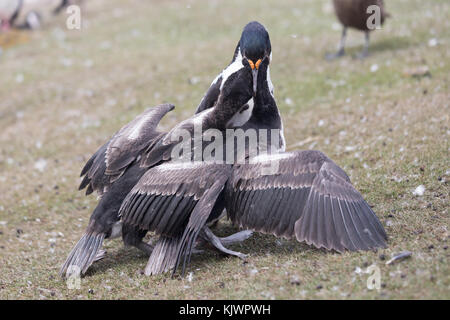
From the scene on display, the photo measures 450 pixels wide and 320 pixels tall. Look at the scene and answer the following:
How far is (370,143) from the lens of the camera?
917 centimetres

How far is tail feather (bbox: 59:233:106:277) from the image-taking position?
6668 mm

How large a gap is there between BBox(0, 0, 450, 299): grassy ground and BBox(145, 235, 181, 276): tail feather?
0.64 ft

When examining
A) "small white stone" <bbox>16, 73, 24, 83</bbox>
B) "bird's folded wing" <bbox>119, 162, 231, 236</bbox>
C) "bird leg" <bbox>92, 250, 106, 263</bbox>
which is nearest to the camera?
"bird's folded wing" <bbox>119, 162, 231, 236</bbox>

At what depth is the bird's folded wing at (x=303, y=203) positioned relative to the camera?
5.95m

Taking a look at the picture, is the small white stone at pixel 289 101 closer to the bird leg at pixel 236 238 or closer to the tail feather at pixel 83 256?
the bird leg at pixel 236 238

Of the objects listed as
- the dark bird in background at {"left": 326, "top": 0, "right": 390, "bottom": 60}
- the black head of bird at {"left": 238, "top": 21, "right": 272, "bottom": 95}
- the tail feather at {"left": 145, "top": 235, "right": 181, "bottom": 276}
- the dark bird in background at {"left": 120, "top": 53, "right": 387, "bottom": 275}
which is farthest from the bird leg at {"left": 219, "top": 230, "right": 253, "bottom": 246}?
the dark bird in background at {"left": 326, "top": 0, "right": 390, "bottom": 60}

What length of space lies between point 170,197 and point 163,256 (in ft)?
2.39

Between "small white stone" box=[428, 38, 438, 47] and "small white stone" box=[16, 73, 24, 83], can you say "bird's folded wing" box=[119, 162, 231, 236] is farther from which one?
"small white stone" box=[16, 73, 24, 83]

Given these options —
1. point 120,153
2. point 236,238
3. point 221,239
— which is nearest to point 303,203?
point 236,238

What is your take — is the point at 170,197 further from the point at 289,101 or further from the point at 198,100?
the point at 198,100

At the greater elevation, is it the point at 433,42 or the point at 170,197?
the point at 433,42

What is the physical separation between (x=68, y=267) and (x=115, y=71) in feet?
31.9

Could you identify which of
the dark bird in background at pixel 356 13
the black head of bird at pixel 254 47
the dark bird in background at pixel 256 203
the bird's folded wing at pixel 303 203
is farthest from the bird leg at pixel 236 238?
the dark bird in background at pixel 356 13

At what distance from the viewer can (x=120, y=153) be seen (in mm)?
7258
